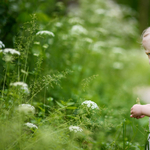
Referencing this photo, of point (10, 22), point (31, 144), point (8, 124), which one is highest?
point (10, 22)

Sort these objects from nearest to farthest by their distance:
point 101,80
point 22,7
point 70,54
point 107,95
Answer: point 22,7 < point 70,54 < point 107,95 < point 101,80

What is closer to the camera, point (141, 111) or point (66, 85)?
point (141, 111)

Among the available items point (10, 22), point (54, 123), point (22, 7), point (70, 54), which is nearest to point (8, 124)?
point (54, 123)

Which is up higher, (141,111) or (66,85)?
(66,85)

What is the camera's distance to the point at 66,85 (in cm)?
248

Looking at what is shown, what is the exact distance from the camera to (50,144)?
4.05 ft

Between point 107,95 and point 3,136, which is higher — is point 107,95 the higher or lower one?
the higher one

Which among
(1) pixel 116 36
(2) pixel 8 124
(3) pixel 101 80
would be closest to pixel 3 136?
(2) pixel 8 124

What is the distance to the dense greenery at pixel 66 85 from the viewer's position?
1272 mm

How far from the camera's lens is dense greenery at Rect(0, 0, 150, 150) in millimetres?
1272

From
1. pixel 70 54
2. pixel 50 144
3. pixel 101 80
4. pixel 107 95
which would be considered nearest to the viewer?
pixel 50 144

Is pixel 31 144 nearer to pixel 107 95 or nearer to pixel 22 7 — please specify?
pixel 22 7

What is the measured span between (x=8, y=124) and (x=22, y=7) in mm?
1509

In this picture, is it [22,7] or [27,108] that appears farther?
[22,7]
